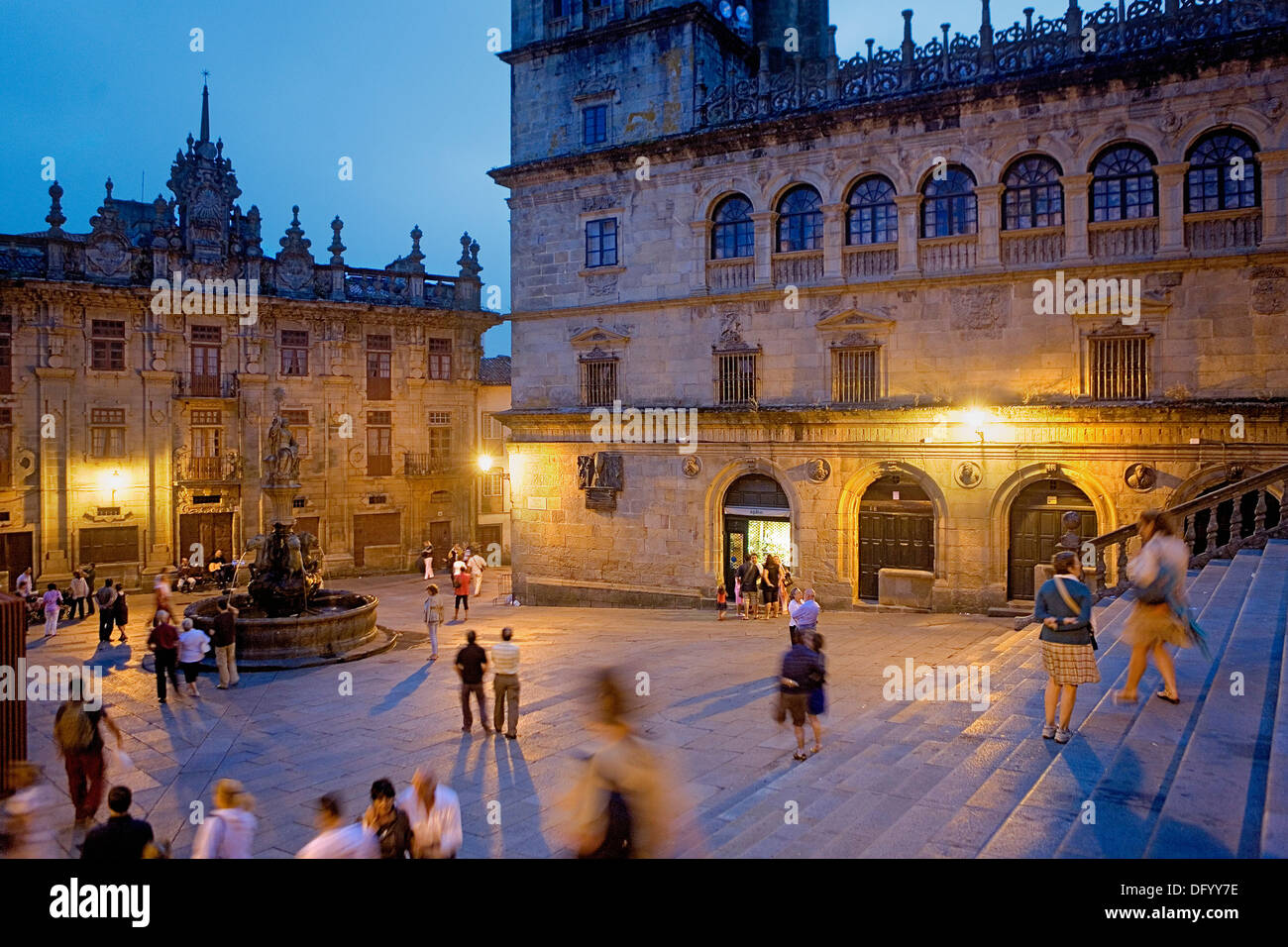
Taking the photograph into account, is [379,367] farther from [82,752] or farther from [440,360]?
[82,752]

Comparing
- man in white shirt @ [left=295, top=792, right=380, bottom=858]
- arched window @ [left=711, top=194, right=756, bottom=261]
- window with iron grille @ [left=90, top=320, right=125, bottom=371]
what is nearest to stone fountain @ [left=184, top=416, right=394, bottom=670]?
man in white shirt @ [left=295, top=792, right=380, bottom=858]

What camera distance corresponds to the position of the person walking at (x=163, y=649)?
14.8 m

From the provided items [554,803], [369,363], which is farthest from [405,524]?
[554,803]

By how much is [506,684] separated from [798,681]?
4.03 metres

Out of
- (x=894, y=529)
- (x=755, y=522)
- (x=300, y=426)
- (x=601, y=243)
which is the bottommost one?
(x=894, y=529)

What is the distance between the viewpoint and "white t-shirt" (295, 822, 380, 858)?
6031 millimetres

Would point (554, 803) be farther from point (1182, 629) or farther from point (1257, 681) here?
point (1257, 681)

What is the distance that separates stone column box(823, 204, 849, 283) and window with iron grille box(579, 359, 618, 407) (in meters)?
6.52

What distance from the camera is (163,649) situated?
48.7 ft

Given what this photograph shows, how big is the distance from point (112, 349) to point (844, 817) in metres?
33.7

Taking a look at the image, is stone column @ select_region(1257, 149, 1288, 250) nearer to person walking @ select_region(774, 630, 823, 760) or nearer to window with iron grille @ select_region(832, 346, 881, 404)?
window with iron grille @ select_region(832, 346, 881, 404)

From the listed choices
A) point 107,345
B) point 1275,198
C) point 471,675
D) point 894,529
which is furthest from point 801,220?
point 107,345

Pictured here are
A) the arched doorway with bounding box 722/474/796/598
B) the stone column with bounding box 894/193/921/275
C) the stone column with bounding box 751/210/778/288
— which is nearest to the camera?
the stone column with bounding box 894/193/921/275
